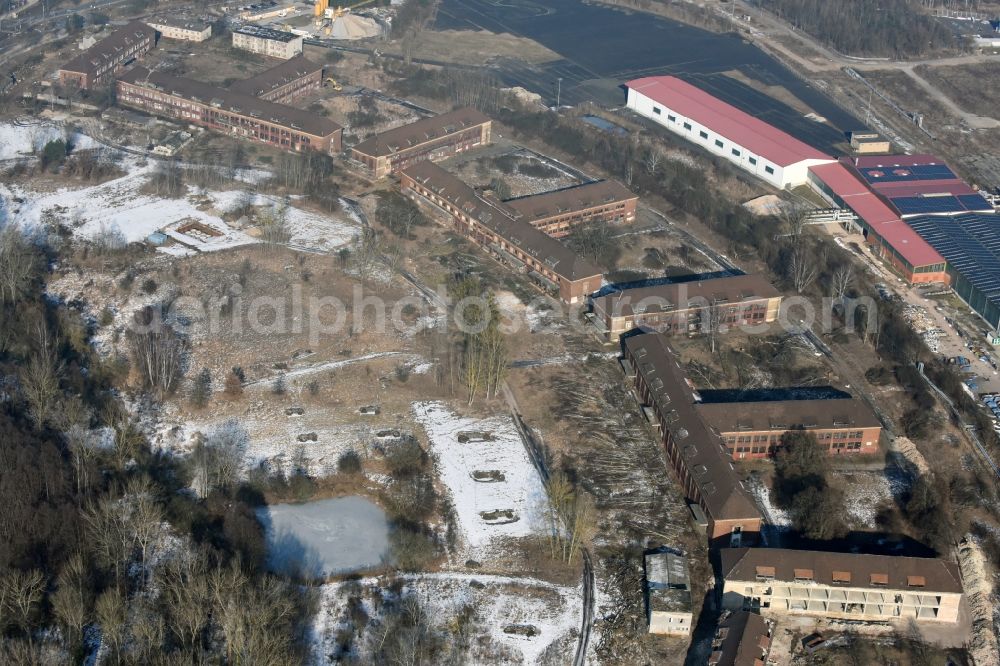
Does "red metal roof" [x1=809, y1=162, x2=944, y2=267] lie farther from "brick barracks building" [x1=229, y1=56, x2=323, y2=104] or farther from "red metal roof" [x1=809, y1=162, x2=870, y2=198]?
"brick barracks building" [x1=229, y1=56, x2=323, y2=104]

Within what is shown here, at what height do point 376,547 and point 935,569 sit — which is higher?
A: point 935,569

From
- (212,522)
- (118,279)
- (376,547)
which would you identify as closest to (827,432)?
(376,547)

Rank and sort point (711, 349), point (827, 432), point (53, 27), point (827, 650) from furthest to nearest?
point (53, 27) < point (711, 349) < point (827, 432) < point (827, 650)

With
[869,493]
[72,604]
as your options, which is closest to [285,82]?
[72,604]

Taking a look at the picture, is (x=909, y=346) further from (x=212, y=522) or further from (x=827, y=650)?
(x=212, y=522)

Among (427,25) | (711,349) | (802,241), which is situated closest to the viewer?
(711,349)

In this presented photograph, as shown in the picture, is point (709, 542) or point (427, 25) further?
point (427, 25)

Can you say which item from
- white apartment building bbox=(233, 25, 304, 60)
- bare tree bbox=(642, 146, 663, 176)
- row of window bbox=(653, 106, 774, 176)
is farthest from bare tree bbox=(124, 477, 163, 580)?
white apartment building bbox=(233, 25, 304, 60)
